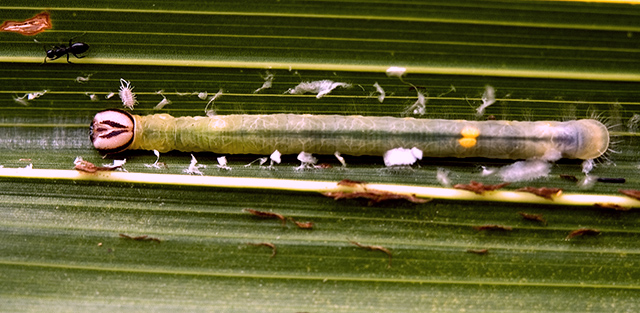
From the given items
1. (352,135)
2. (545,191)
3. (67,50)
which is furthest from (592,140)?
(67,50)

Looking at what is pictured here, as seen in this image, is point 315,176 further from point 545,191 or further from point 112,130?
point 545,191

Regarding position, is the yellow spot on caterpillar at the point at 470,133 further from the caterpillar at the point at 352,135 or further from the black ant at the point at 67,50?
the black ant at the point at 67,50

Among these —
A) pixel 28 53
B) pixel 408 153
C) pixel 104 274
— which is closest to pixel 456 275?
pixel 408 153

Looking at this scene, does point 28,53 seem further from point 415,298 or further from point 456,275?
point 456,275

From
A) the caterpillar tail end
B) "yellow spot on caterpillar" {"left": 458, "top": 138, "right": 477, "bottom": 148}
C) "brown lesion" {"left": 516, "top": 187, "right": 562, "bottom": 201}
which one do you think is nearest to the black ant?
"yellow spot on caterpillar" {"left": 458, "top": 138, "right": 477, "bottom": 148}

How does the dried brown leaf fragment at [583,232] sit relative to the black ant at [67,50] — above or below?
below

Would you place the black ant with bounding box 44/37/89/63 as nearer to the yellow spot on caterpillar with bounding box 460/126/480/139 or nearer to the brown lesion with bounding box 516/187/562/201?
the yellow spot on caterpillar with bounding box 460/126/480/139

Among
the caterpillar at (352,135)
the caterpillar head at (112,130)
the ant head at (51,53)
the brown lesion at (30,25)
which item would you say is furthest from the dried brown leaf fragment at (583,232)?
the brown lesion at (30,25)
